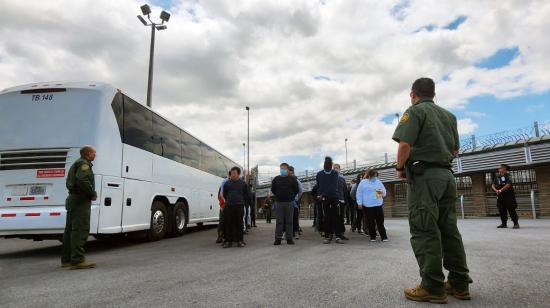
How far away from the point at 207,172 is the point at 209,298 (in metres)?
10.0

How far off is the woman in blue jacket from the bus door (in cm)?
520

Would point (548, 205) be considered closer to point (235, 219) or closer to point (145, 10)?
point (235, 219)

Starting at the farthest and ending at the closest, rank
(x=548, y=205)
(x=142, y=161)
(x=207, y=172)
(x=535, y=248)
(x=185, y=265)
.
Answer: (x=548, y=205), (x=207, y=172), (x=142, y=161), (x=535, y=248), (x=185, y=265)

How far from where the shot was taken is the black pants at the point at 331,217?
26.8 ft

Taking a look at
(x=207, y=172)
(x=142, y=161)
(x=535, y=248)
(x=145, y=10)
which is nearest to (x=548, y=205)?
(x=535, y=248)

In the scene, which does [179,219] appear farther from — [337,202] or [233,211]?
[337,202]

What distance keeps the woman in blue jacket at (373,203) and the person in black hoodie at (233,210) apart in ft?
9.09

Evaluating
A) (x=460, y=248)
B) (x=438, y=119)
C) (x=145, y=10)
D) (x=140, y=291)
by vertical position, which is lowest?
(x=140, y=291)

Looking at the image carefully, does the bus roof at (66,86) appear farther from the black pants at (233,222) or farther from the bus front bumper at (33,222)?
the black pants at (233,222)

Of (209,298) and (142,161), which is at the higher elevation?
(142,161)

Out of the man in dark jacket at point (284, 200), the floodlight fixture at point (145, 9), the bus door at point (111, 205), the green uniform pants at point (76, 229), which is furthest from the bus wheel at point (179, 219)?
the floodlight fixture at point (145, 9)

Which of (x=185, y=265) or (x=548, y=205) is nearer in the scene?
(x=185, y=265)

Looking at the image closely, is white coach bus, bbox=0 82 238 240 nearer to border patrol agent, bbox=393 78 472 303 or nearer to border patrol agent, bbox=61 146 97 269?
border patrol agent, bbox=61 146 97 269

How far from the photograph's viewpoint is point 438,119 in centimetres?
344
